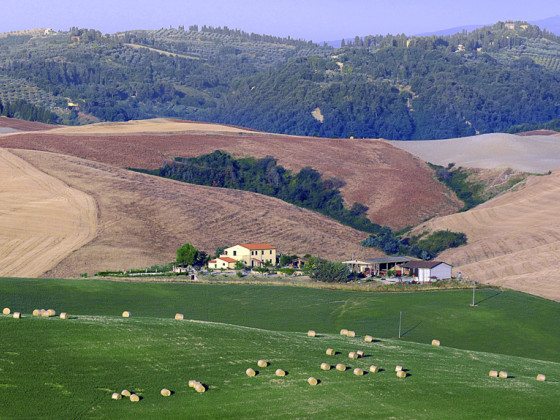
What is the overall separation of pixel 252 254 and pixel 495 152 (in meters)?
83.9

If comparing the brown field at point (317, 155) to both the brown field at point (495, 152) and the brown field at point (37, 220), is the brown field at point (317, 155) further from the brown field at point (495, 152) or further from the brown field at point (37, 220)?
the brown field at point (37, 220)

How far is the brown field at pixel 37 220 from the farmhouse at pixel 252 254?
13.3m

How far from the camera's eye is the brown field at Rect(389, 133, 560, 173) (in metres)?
141

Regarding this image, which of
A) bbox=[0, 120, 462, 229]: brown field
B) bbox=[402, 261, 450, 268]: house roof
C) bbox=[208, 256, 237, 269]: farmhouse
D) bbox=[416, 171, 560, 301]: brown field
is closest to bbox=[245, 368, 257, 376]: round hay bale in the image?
bbox=[416, 171, 560, 301]: brown field

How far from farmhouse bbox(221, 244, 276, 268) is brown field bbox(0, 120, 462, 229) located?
3563 cm

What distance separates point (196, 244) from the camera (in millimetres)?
88000

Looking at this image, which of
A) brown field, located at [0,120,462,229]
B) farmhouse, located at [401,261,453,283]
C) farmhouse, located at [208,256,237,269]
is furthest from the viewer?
brown field, located at [0,120,462,229]

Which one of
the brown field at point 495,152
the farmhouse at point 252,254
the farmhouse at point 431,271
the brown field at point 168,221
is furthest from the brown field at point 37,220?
the brown field at point 495,152

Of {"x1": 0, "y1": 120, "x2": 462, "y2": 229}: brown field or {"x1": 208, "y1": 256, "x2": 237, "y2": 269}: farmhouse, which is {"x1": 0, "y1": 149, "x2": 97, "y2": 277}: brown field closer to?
{"x1": 208, "y1": 256, "x2": 237, "y2": 269}: farmhouse

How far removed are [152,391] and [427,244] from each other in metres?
74.1

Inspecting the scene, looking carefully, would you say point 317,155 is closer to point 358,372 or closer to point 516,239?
→ point 516,239

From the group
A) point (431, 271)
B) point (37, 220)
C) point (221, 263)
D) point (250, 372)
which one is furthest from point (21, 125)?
point (250, 372)

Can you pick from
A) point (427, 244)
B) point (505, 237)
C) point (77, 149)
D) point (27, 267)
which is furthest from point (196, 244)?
point (77, 149)

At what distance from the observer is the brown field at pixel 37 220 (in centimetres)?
7412
